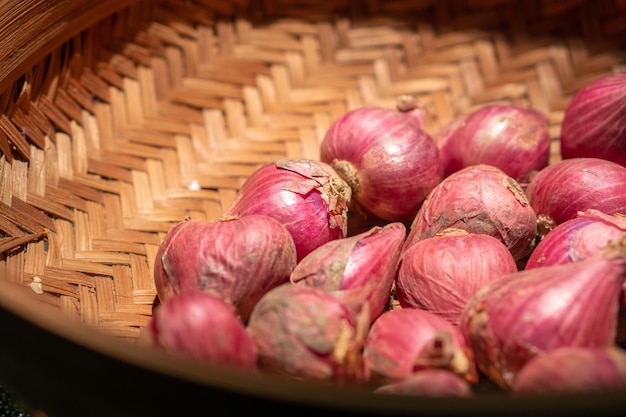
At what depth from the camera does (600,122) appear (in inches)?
44.9

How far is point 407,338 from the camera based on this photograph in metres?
0.75

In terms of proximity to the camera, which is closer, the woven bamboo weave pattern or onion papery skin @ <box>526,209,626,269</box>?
onion papery skin @ <box>526,209,626,269</box>

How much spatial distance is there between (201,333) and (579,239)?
52 centimetres

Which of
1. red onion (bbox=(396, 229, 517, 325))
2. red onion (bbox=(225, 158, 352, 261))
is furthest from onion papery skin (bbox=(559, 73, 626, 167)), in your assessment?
red onion (bbox=(225, 158, 352, 261))

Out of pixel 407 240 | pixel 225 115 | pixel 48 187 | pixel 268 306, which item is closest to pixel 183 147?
pixel 225 115

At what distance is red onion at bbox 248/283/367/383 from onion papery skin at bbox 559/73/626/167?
63cm

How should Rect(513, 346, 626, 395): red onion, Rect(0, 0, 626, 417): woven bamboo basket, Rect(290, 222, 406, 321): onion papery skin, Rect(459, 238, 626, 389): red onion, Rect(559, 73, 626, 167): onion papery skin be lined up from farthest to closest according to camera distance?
Rect(559, 73, 626, 167): onion papery skin, Rect(0, 0, 626, 417): woven bamboo basket, Rect(290, 222, 406, 321): onion papery skin, Rect(459, 238, 626, 389): red onion, Rect(513, 346, 626, 395): red onion

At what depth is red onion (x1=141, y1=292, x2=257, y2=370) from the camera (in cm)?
66

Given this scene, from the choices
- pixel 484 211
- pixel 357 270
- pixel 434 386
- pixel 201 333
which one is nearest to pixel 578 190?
pixel 484 211

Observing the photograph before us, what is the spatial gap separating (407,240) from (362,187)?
13cm

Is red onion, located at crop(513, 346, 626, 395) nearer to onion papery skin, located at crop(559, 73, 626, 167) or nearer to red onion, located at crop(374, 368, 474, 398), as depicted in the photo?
red onion, located at crop(374, 368, 474, 398)

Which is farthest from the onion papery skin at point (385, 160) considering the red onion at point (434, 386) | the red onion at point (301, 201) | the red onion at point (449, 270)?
the red onion at point (434, 386)

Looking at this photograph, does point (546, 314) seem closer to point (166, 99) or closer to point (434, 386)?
point (434, 386)

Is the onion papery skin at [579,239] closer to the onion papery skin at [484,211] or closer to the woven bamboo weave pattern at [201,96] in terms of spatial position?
the onion papery skin at [484,211]
